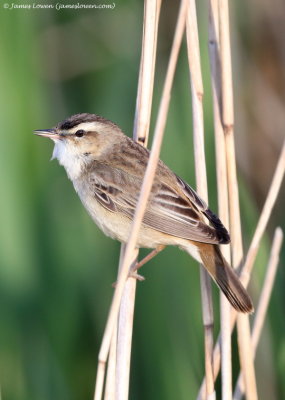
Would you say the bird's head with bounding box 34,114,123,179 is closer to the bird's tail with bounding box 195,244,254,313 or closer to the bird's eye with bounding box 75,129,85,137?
the bird's eye with bounding box 75,129,85,137

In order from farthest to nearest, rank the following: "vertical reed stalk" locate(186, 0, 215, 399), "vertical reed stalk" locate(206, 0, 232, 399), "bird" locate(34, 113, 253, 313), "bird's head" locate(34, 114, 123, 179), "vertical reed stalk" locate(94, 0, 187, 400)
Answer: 1. "bird's head" locate(34, 114, 123, 179)
2. "bird" locate(34, 113, 253, 313)
3. "vertical reed stalk" locate(186, 0, 215, 399)
4. "vertical reed stalk" locate(206, 0, 232, 399)
5. "vertical reed stalk" locate(94, 0, 187, 400)

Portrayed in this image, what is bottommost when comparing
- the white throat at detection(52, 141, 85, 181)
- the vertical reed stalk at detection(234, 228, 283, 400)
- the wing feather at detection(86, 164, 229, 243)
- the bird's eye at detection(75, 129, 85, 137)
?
the vertical reed stalk at detection(234, 228, 283, 400)

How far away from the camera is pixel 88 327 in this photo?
375 cm

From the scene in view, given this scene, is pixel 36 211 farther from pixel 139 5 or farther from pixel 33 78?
pixel 139 5

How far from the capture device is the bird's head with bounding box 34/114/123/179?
3.43m

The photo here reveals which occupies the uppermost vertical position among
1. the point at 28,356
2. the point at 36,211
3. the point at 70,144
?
the point at 70,144

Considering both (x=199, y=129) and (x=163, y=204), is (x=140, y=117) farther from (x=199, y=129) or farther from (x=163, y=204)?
(x=163, y=204)

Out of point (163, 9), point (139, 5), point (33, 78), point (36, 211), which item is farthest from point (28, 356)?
point (163, 9)

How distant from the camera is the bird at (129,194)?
3.05 m

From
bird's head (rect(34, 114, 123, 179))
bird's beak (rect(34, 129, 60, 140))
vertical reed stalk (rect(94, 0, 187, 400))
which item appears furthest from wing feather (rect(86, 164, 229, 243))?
vertical reed stalk (rect(94, 0, 187, 400))

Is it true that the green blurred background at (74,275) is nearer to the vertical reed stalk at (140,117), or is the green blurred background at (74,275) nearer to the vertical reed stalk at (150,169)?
the vertical reed stalk at (140,117)

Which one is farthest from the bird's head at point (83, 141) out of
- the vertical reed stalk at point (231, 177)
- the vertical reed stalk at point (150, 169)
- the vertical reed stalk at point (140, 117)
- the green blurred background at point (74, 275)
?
the vertical reed stalk at point (150, 169)

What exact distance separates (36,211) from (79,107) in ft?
3.70

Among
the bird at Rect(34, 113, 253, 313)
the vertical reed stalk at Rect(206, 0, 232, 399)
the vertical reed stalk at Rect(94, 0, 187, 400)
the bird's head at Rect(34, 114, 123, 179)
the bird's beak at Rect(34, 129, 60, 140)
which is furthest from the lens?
the bird's head at Rect(34, 114, 123, 179)
